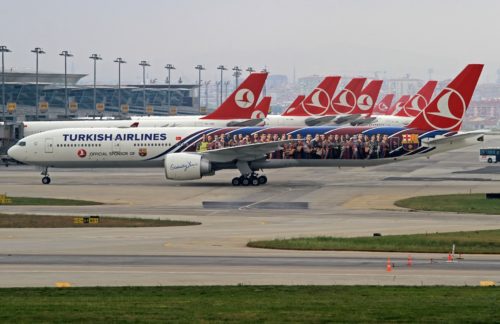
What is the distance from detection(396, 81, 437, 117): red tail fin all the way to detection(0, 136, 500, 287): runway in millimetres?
56622

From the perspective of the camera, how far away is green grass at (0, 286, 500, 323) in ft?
75.9

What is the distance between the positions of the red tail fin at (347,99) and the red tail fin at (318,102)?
159 cm

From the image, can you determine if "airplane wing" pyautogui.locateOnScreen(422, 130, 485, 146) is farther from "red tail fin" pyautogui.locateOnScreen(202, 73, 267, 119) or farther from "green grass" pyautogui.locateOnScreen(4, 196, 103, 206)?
"red tail fin" pyautogui.locateOnScreen(202, 73, 267, 119)

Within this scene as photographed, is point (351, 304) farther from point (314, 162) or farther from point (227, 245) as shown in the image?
point (314, 162)

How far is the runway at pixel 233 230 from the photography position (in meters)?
31.5

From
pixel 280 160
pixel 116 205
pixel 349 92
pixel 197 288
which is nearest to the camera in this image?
pixel 197 288

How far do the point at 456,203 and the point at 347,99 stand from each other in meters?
61.8

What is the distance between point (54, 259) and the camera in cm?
3512

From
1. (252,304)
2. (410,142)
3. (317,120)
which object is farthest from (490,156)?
(252,304)

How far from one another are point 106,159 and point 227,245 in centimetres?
3380

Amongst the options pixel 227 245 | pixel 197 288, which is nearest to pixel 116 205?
pixel 227 245

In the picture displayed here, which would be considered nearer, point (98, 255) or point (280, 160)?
point (98, 255)

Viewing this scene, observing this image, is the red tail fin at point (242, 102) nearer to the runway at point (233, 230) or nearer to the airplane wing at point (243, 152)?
the runway at point (233, 230)

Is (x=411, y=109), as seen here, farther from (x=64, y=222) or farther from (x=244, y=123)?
(x=64, y=222)
